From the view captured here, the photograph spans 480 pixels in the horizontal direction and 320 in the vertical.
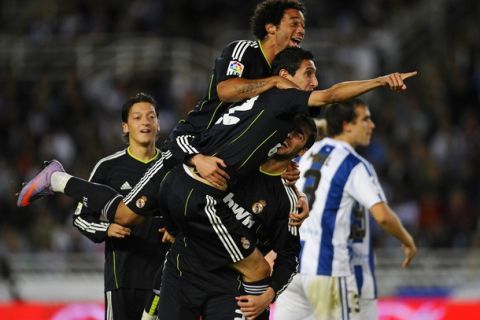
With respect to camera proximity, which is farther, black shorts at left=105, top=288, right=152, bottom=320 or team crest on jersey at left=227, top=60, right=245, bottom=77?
black shorts at left=105, top=288, right=152, bottom=320

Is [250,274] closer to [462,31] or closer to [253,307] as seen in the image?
[253,307]

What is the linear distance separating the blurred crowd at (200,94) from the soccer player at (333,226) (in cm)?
607

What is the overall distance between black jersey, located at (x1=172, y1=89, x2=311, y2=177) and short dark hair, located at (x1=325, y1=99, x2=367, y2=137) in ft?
7.65

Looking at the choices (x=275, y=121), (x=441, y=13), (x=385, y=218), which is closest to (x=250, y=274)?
(x=275, y=121)

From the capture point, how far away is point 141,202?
7078 millimetres

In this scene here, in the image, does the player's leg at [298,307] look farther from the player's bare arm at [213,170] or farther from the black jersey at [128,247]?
the player's bare arm at [213,170]

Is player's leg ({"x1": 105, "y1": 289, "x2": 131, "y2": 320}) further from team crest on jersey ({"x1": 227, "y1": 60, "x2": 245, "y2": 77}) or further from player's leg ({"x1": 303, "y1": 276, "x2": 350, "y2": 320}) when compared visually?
team crest on jersey ({"x1": 227, "y1": 60, "x2": 245, "y2": 77})

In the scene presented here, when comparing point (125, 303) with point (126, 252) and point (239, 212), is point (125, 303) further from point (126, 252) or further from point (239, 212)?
point (239, 212)

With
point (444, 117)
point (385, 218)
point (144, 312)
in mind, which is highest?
point (444, 117)

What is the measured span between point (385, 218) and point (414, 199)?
22.7ft

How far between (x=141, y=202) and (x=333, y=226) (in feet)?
6.14

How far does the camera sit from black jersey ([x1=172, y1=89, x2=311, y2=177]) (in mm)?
6219

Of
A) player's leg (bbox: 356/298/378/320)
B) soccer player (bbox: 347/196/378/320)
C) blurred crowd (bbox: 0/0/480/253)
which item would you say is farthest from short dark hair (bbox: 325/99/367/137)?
blurred crowd (bbox: 0/0/480/253)

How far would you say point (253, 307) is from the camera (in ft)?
20.9
